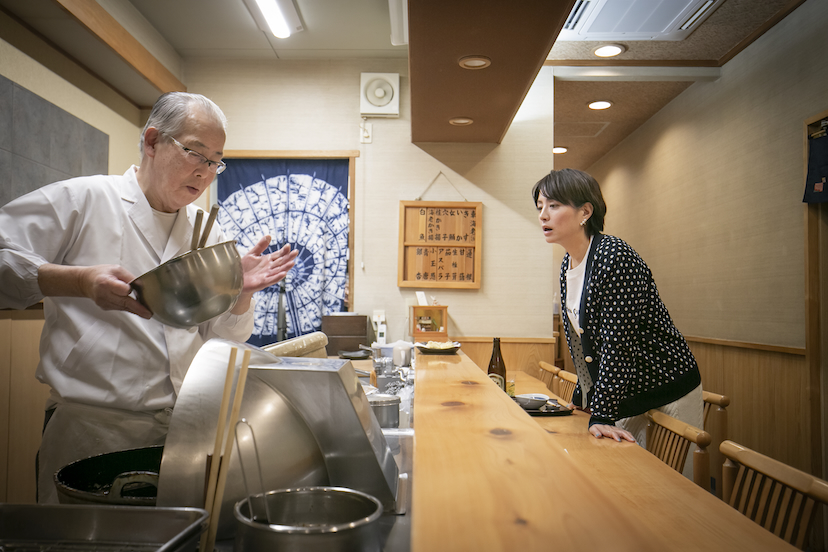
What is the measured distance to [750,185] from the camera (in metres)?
3.87

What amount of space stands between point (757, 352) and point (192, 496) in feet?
13.5

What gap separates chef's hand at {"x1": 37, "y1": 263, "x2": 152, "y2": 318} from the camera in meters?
0.95

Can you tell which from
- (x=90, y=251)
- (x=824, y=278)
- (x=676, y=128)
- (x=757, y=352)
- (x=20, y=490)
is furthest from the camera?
(x=676, y=128)

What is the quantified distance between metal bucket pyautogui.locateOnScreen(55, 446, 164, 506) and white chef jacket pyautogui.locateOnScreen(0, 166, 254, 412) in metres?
0.47

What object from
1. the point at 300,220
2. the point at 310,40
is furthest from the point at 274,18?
the point at 300,220

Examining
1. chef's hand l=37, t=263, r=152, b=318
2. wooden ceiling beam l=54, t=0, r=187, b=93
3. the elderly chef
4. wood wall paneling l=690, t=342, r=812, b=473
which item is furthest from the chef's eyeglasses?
wood wall paneling l=690, t=342, r=812, b=473

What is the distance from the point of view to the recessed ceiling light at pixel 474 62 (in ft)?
8.87

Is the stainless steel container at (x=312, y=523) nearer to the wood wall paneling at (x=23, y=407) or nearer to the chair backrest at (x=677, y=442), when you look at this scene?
the chair backrest at (x=677, y=442)

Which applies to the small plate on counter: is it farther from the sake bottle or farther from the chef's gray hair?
the chef's gray hair

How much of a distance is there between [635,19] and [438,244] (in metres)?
2.06

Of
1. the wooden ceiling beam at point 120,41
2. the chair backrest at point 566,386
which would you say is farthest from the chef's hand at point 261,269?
the wooden ceiling beam at point 120,41

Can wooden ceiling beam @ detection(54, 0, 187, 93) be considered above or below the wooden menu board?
above

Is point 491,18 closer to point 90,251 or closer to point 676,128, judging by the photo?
point 90,251

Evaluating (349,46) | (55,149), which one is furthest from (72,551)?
(349,46)
